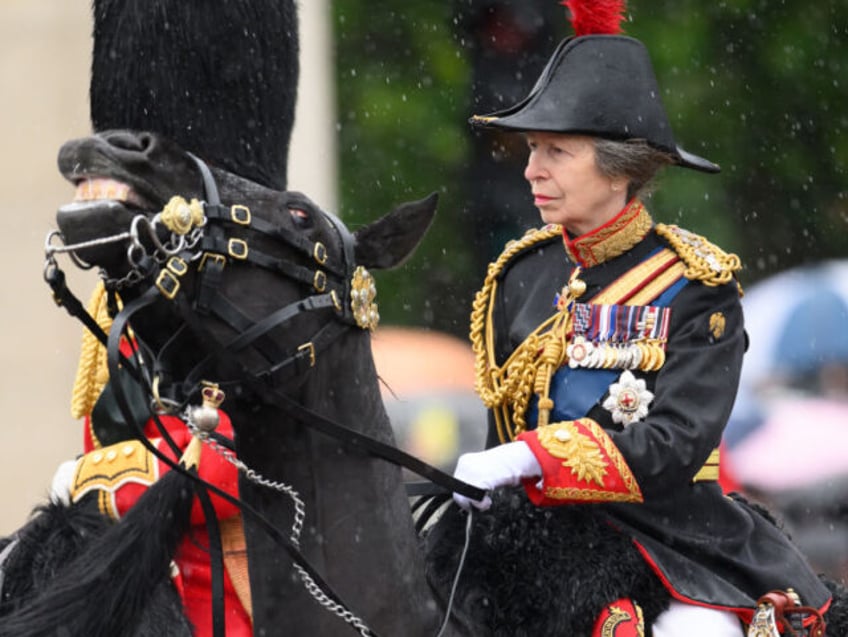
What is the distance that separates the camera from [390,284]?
14883 millimetres

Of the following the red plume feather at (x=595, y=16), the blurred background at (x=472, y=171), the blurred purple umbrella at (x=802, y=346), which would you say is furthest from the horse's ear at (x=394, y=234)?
the blurred purple umbrella at (x=802, y=346)

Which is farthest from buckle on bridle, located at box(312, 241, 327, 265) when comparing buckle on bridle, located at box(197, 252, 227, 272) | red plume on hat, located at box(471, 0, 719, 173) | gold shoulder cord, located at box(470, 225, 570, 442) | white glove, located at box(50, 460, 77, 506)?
white glove, located at box(50, 460, 77, 506)

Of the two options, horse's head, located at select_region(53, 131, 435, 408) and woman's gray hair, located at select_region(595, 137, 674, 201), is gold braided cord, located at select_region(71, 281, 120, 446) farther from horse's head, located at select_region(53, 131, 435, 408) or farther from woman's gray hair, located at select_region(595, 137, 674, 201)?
woman's gray hair, located at select_region(595, 137, 674, 201)

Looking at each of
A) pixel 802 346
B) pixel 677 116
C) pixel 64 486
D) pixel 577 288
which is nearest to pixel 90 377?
pixel 64 486

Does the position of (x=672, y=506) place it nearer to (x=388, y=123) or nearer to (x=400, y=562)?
(x=400, y=562)

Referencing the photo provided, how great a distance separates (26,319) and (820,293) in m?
4.79

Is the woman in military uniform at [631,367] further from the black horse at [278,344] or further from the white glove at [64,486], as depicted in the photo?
the white glove at [64,486]

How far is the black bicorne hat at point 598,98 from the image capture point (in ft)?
15.8

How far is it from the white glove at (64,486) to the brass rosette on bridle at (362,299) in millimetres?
1548

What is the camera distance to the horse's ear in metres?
4.45

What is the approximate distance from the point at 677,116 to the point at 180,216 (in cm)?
1097

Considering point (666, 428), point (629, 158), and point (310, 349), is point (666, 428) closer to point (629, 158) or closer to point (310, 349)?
point (629, 158)

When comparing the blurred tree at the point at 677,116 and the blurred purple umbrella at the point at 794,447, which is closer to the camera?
the blurred purple umbrella at the point at 794,447

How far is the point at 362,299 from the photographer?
4418mm
